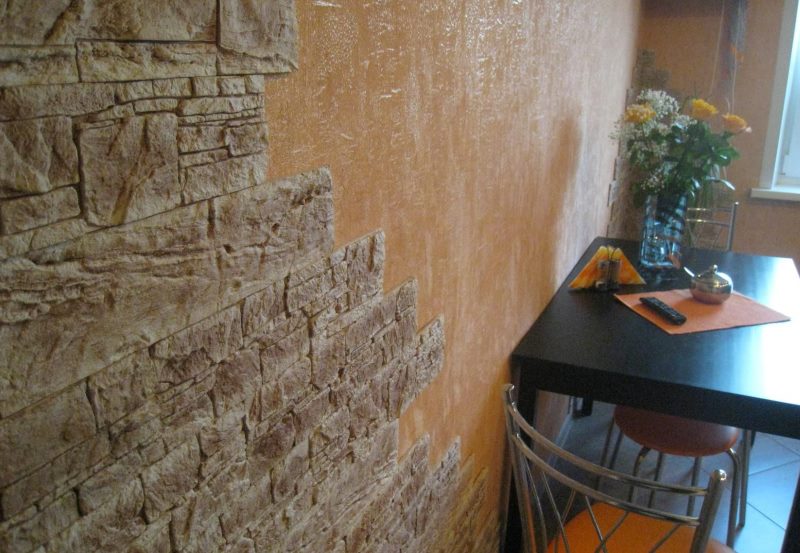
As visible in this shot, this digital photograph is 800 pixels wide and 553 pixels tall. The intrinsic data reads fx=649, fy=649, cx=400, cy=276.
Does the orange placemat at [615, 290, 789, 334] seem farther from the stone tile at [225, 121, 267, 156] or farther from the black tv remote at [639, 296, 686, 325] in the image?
the stone tile at [225, 121, 267, 156]

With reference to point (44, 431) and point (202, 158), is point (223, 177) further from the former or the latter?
point (44, 431)

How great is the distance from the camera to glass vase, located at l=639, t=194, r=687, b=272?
95.9 inches

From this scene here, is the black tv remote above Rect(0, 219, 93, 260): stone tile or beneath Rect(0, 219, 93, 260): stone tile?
beneath

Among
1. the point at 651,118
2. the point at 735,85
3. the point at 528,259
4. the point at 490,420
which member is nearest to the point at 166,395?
the point at 490,420

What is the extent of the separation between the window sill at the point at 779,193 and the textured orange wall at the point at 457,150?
6.02 ft

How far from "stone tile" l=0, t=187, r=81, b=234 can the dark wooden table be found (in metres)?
1.39

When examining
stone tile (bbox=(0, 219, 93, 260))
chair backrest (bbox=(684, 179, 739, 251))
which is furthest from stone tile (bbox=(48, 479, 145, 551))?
chair backrest (bbox=(684, 179, 739, 251))

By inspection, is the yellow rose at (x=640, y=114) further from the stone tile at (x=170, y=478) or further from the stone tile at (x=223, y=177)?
the stone tile at (x=170, y=478)

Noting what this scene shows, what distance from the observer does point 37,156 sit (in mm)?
455

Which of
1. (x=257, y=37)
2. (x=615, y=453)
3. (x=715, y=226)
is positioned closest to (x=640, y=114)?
(x=615, y=453)

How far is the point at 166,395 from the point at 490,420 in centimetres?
116

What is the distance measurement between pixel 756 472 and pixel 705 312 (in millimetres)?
1007

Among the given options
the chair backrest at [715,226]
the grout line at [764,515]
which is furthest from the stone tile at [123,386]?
the chair backrest at [715,226]

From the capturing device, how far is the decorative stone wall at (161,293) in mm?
462
